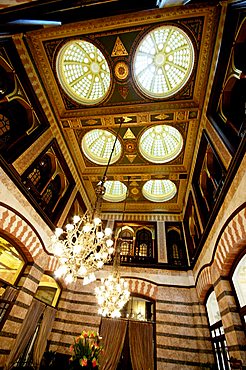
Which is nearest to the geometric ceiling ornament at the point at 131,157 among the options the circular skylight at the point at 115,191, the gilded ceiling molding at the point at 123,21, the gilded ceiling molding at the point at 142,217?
the circular skylight at the point at 115,191

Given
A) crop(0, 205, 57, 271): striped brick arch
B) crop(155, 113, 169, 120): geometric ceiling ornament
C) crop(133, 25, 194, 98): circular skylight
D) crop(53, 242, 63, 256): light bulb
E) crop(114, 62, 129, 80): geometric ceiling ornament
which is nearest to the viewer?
crop(53, 242, 63, 256): light bulb

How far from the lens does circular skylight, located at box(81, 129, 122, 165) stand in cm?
773

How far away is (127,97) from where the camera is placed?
6113mm

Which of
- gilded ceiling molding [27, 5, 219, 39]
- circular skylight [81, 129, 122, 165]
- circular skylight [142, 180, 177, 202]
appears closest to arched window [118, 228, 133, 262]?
circular skylight [142, 180, 177, 202]

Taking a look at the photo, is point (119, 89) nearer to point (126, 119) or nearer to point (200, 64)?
point (126, 119)

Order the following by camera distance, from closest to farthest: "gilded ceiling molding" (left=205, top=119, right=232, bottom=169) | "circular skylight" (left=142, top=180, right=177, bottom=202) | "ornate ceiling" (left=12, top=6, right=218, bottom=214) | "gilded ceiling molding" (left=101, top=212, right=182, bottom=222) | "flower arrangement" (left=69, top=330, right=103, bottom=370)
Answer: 1. "flower arrangement" (left=69, top=330, right=103, bottom=370)
2. "gilded ceiling molding" (left=205, top=119, right=232, bottom=169)
3. "ornate ceiling" (left=12, top=6, right=218, bottom=214)
4. "gilded ceiling molding" (left=101, top=212, right=182, bottom=222)
5. "circular skylight" (left=142, top=180, right=177, bottom=202)

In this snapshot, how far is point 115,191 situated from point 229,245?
6.38m

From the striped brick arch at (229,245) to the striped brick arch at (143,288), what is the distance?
2.20 m

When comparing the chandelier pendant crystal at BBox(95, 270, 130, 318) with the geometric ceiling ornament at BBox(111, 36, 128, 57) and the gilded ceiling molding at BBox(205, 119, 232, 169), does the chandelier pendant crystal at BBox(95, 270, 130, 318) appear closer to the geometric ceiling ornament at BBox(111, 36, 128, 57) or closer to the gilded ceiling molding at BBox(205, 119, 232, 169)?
the gilded ceiling molding at BBox(205, 119, 232, 169)

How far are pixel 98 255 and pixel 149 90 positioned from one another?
5.30m

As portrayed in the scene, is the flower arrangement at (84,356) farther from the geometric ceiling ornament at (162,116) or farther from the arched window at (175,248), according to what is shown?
the geometric ceiling ornament at (162,116)

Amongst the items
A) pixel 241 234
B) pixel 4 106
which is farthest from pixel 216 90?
pixel 4 106

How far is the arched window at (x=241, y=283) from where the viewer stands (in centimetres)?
379

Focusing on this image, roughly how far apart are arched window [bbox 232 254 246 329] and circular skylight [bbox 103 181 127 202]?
599 centimetres
